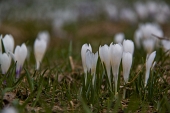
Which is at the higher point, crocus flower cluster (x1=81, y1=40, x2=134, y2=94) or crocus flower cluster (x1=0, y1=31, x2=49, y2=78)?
crocus flower cluster (x1=0, y1=31, x2=49, y2=78)

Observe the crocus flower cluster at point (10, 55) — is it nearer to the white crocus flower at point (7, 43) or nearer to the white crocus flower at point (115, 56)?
the white crocus flower at point (7, 43)

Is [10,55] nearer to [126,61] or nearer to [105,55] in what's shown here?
[105,55]

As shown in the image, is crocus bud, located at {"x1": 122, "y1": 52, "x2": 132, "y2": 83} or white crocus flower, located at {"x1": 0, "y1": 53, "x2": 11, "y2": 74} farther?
white crocus flower, located at {"x1": 0, "y1": 53, "x2": 11, "y2": 74}

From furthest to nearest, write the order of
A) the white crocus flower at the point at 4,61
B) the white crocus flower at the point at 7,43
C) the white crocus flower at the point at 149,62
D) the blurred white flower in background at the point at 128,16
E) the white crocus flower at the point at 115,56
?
the blurred white flower in background at the point at 128,16 < the white crocus flower at the point at 7,43 < the white crocus flower at the point at 4,61 < the white crocus flower at the point at 149,62 < the white crocus flower at the point at 115,56

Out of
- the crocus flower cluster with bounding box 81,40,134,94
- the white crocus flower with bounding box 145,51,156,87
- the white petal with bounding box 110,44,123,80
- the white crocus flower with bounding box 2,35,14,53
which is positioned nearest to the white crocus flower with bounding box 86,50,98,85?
the crocus flower cluster with bounding box 81,40,134,94

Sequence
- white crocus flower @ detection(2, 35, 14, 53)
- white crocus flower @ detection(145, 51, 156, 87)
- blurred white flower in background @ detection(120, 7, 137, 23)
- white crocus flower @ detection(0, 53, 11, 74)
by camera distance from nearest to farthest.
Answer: white crocus flower @ detection(145, 51, 156, 87)
white crocus flower @ detection(0, 53, 11, 74)
white crocus flower @ detection(2, 35, 14, 53)
blurred white flower in background @ detection(120, 7, 137, 23)

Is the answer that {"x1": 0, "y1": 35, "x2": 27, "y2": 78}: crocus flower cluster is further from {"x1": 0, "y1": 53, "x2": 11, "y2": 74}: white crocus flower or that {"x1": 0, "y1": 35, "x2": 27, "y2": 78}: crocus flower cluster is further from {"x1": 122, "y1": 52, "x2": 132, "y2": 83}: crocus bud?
{"x1": 122, "y1": 52, "x2": 132, "y2": 83}: crocus bud

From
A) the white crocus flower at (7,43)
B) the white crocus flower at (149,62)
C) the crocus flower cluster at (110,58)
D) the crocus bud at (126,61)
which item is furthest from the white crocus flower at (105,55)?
the white crocus flower at (7,43)

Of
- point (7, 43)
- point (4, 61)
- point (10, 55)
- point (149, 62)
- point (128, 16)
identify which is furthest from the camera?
point (128, 16)

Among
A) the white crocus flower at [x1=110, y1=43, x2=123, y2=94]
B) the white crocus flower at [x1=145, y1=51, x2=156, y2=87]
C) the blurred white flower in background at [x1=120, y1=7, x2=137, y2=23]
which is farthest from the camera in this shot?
the blurred white flower in background at [x1=120, y1=7, x2=137, y2=23]

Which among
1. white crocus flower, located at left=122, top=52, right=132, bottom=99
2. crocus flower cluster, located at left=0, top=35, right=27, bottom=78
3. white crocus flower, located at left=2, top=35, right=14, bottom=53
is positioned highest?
white crocus flower, located at left=2, top=35, right=14, bottom=53

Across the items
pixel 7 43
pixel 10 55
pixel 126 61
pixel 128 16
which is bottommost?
pixel 126 61

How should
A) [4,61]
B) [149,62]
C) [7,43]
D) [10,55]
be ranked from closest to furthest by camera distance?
[149,62] < [4,61] < [10,55] < [7,43]

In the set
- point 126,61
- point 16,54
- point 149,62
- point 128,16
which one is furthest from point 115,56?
point 128,16
